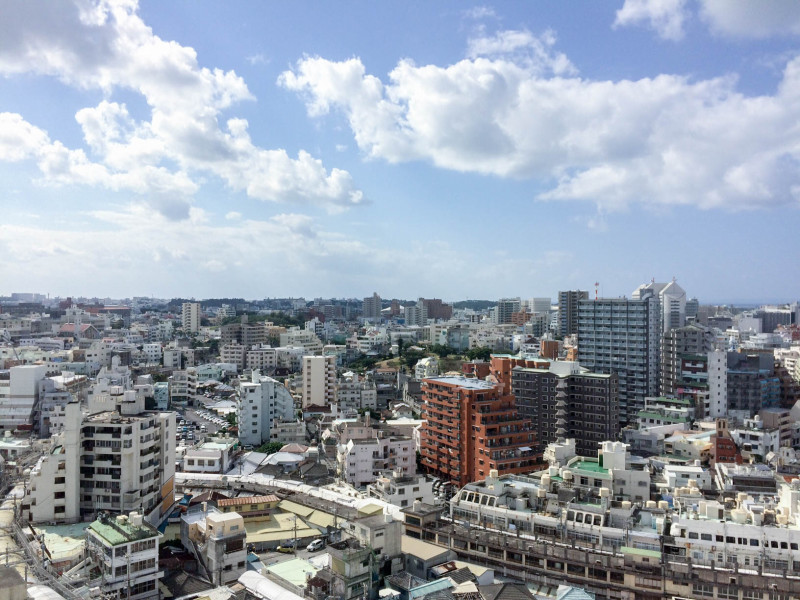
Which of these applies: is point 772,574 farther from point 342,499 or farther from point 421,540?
point 342,499

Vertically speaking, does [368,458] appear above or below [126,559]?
below

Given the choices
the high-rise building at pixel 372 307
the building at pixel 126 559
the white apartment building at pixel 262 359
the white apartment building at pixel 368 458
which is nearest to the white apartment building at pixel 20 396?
the white apartment building at pixel 368 458

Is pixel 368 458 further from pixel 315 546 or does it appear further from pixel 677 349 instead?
pixel 677 349

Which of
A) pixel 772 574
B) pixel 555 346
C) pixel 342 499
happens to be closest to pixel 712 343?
pixel 555 346

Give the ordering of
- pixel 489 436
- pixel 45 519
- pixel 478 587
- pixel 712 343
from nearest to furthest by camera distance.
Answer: pixel 478 587 < pixel 45 519 < pixel 489 436 < pixel 712 343

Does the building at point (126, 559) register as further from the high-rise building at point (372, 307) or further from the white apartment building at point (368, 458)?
the high-rise building at point (372, 307)

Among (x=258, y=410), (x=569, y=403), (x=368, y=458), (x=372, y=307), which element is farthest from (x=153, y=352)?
(x=372, y=307)
